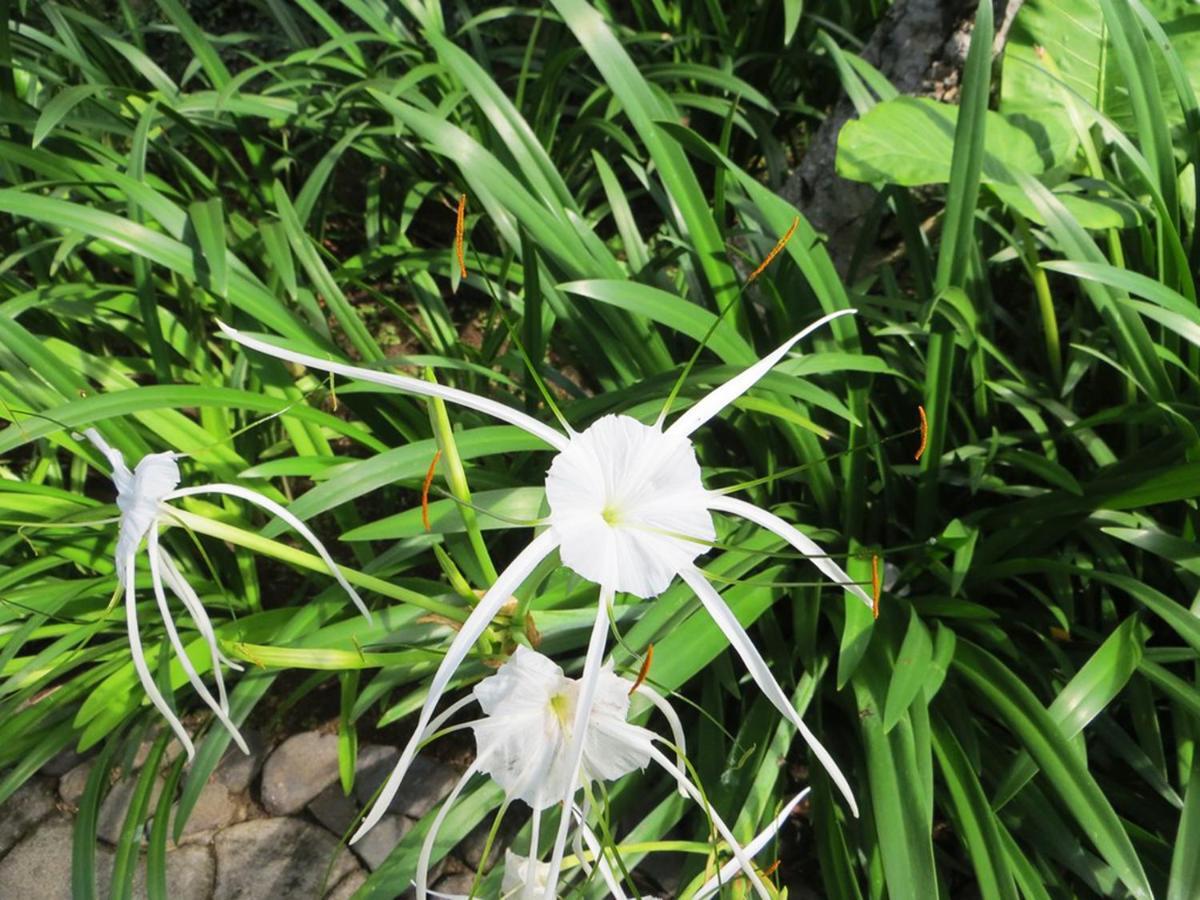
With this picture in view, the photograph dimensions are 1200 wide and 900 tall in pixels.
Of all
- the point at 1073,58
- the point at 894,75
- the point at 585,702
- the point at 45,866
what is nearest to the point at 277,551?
the point at 585,702

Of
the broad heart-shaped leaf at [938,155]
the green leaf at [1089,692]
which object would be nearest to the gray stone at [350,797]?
the green leaf at [1089,692]

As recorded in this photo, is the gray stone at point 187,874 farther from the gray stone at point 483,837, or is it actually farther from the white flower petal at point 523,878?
the white flower petal at point 523,878

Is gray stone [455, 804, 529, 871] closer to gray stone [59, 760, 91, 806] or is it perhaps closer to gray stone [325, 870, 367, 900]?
gray stone [325, 870, 367, 900]

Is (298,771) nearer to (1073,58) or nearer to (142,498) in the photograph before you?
(142,498)

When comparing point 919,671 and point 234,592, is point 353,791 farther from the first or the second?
point 919,671

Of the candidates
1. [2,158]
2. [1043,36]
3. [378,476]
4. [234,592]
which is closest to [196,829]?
[234,592]

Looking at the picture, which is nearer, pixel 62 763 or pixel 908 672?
pixel 908 672
